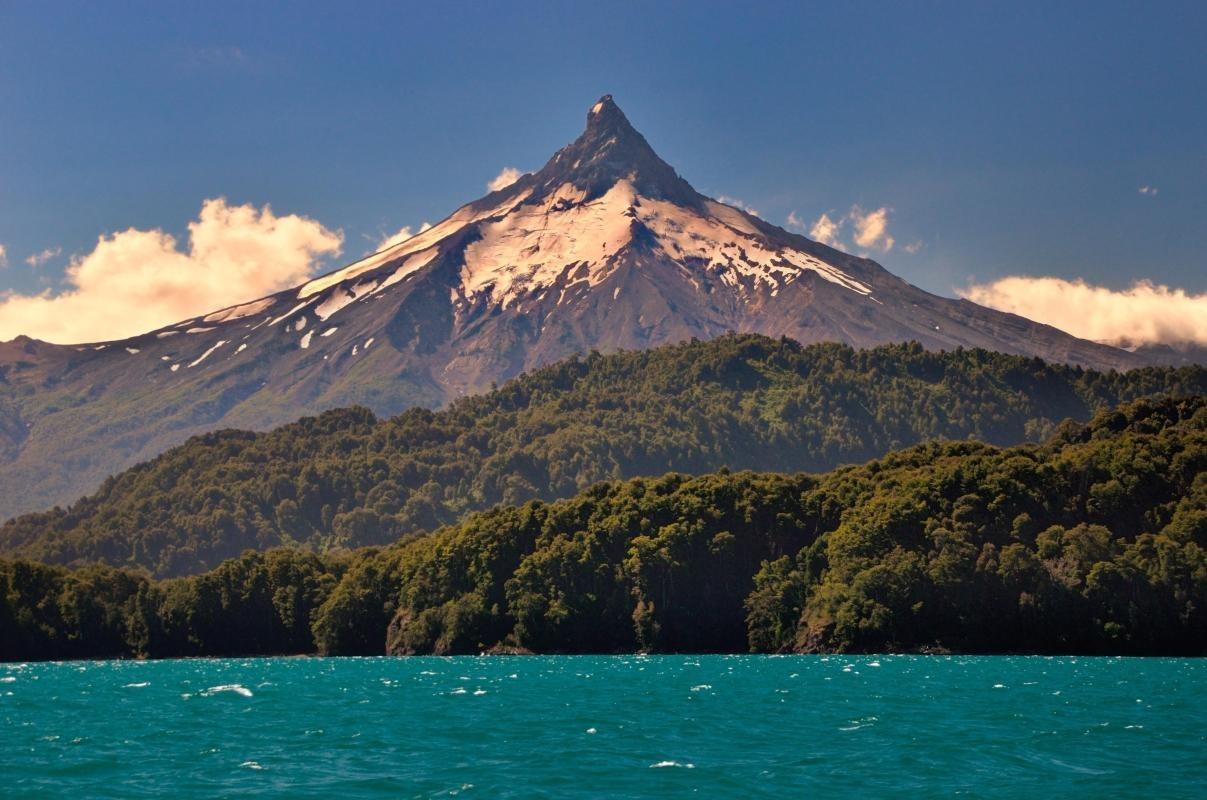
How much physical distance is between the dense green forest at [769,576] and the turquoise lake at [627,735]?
87.4ft

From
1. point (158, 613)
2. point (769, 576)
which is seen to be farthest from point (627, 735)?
point (158, 613)

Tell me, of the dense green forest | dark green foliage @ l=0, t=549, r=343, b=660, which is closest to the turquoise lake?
the dense green forest

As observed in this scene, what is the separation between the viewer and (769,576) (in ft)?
531

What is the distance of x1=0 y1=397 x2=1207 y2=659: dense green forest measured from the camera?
143375 mm

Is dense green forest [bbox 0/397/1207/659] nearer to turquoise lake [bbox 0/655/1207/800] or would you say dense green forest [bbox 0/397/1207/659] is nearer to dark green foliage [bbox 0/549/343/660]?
dark green foliage [bbox 0/549/343/660]

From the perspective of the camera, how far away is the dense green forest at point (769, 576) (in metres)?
143

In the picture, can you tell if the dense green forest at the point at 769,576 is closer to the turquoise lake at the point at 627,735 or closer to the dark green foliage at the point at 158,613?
the dark green foliage at the point at 158,613

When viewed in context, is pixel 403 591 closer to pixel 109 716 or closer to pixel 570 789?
pixel 109 716

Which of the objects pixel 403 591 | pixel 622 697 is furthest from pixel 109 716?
pixel 403 591

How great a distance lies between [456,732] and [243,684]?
149 feet

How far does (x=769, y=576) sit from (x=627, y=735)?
91.8 m

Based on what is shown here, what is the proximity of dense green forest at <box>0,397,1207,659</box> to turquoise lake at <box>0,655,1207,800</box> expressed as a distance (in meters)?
26.6

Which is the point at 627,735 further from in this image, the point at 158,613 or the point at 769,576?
the point at 158,613

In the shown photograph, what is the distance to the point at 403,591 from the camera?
179500 millimetres
